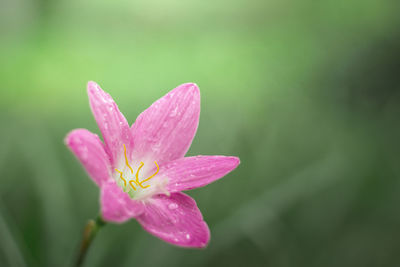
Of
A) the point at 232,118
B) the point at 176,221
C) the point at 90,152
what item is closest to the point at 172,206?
the point at 176,221

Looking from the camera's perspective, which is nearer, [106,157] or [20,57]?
[106,157]

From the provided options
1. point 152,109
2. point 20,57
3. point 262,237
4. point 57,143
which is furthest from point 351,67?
point 20,57

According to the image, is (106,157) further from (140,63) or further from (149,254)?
(140,63)

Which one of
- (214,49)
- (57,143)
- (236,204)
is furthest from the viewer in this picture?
(214,49)

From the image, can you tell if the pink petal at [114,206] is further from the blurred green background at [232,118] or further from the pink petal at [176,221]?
the blurred green background at [232,118]

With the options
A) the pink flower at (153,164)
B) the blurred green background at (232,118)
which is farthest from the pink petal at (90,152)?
the blurred green background at (232,118)

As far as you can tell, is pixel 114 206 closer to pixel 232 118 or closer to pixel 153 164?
pixel 153 164
